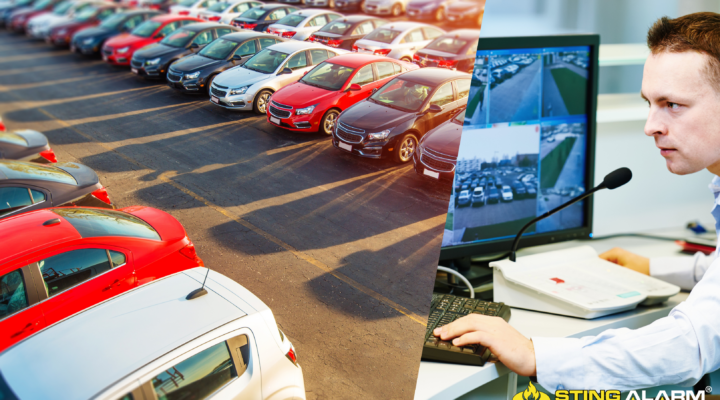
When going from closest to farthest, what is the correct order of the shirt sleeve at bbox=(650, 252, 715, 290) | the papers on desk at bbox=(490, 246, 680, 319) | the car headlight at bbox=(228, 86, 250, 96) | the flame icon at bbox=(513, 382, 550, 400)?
1. the car headlight at bbox=(228, 86, 250, 96)
2. the flame icon at bbox=(513, 382, 550, 400)
3. the papers on desk at bbox=(490, 246, 680, 319)
4. the shirt sleeve at bbox=(650, 252, 715, 290)

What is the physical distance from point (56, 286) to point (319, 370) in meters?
0.45

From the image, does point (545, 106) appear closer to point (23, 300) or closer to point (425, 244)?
point (425, 244)

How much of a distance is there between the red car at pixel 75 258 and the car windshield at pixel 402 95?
55 cm

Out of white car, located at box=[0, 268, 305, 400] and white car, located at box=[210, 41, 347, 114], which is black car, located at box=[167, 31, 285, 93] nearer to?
white car, located at box=[210, 41, 347, 114]

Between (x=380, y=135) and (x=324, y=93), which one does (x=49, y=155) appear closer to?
(x=324, y=93)

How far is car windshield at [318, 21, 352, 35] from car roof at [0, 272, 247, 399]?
0.75 meters

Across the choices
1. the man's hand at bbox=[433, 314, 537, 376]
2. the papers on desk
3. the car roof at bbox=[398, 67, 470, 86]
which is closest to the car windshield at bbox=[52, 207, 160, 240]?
the car roof at bbox=[398, 67, 470, 86]

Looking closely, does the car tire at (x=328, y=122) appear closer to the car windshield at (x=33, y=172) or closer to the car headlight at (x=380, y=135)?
the car headlight at (x=380, y=135)

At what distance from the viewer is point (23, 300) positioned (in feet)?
2.58

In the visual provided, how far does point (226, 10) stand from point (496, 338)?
3.80ft

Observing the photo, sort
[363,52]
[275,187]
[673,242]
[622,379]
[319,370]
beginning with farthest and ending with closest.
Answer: [673,242]
[622,379]
[363,52]
[275,187]
[319,370]

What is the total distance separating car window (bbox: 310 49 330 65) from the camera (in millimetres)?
1208

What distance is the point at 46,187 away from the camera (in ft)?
3.13

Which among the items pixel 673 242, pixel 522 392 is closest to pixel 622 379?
pixel 522 392
